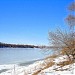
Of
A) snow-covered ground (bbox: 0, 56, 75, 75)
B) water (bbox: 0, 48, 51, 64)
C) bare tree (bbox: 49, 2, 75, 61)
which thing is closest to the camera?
snow-covered ground (bbox: 0, 56, 75, 75)

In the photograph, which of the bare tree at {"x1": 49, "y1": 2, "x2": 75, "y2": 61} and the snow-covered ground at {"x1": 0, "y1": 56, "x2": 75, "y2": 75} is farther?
the bare tree at {"x1": 49, "y1": 2, "x2": 75, "y2": 61}

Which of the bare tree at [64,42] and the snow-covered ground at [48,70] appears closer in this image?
the snow-covered ground at [48,70]

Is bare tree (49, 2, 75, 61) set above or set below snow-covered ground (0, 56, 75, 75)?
above

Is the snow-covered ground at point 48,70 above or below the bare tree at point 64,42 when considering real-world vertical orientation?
below

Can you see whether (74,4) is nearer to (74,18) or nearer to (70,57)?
(74,18)

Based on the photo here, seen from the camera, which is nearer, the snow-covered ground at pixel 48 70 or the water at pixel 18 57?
the snow-covered ground at pixel 48 70

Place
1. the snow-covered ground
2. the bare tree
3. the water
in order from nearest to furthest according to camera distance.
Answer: the snow-covered ground → the bare tree → the water

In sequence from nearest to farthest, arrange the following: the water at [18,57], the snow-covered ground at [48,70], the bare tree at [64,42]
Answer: the snow-covered ground at [48,70], the bare tree at [64,42], the water at [18,57]

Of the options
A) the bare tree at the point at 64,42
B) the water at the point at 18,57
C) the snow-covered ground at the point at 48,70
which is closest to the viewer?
the snow-covered ground at the point at 48,70

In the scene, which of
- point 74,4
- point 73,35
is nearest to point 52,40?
point 73,35

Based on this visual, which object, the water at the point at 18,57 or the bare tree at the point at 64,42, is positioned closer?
the bare tree at the point at 64,42

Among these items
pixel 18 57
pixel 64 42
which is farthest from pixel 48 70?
pixel 18 57

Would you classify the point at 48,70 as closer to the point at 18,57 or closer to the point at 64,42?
the point at 64,42

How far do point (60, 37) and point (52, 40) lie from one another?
0.49 metres
